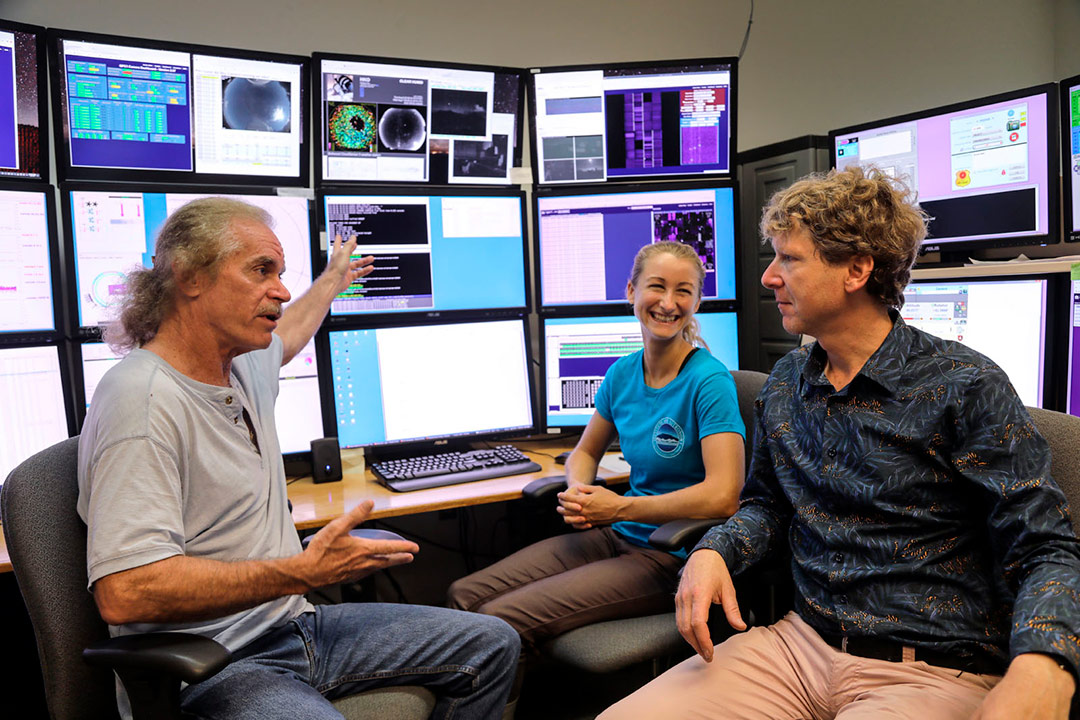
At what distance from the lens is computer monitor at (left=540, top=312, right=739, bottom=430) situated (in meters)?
2.59

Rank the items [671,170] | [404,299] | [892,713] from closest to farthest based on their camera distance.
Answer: [892,713], [404,299], [671,170]

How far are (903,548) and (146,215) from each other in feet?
6.46

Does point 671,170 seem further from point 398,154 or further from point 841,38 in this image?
point 841,38

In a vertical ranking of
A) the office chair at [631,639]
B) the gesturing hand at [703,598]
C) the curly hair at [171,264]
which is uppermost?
the curly hair at [171,264]

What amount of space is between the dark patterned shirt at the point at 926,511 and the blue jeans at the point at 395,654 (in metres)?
0.52

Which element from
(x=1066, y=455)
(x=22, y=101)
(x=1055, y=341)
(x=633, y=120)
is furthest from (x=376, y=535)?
(x=1055, y=341)

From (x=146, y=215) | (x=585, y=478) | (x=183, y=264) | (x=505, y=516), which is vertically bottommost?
(x=505, y=516)

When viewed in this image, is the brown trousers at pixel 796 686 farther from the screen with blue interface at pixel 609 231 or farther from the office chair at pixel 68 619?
the screen with blue interface at pixel 609 231

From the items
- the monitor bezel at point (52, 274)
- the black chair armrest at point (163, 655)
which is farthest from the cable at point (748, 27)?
the black chair armrest at point (163, 655)

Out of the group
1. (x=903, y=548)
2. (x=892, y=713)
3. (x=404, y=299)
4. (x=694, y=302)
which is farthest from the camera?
(x=404, y=299)

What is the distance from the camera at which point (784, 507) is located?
158 centimetres

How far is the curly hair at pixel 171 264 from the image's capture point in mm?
1521

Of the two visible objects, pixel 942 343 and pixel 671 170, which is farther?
pixel 671 170

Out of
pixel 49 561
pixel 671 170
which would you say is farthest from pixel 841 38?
pixel 49 561
